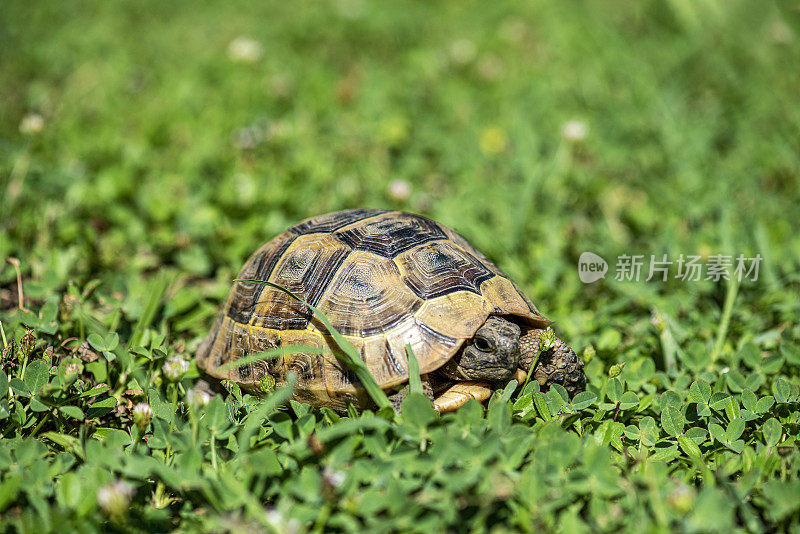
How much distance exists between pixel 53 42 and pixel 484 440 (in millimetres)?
6627

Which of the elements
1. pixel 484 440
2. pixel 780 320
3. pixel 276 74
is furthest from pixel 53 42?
pixel 780 320

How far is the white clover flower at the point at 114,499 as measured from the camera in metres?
1.72

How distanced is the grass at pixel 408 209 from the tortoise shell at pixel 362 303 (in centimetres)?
16

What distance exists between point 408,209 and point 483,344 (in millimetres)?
1963

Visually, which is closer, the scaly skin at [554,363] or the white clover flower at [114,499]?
the white clover flower at [114,499]

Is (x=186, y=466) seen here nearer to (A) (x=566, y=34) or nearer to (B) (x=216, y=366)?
(B) (x=216, y=366)

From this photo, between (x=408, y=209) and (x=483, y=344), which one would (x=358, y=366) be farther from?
(x=408, y=209)

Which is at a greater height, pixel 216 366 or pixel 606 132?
pixel 606 132

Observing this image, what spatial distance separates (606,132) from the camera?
16.9ft

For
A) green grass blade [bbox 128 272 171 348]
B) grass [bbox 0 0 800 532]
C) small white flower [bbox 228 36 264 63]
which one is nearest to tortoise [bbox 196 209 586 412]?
grass [bbox 0 0 800 532]

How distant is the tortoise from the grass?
138 mm

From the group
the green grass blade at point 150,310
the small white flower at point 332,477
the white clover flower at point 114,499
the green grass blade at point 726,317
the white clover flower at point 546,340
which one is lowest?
the green grass blade at point 726,317

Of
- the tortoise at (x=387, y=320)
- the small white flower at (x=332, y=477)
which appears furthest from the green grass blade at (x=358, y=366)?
the small white flower at (x=332, y=477)

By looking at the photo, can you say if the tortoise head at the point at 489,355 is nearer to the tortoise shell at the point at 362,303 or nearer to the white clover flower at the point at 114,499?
the tortoise shell at the point at 362,303
